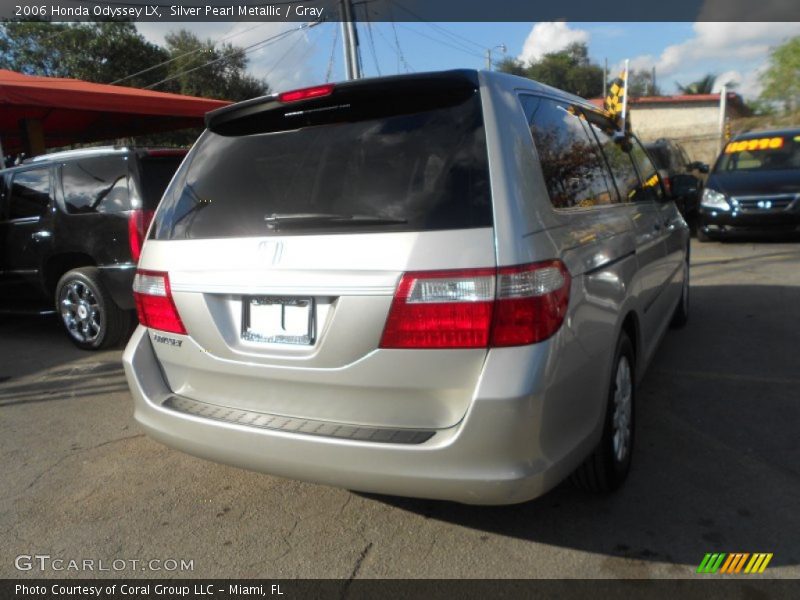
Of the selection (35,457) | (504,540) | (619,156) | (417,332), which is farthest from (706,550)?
(35,457)

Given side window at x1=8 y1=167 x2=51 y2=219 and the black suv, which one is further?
side window at x1=8 y1=167 x2=51 y2=219

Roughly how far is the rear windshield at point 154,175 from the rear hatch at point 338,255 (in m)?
2.55

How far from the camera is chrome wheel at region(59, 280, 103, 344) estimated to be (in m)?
5.64

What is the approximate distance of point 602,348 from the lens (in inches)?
100

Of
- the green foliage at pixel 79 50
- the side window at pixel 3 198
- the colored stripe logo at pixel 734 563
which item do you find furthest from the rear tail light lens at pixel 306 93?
the green foliage at pixel 79 50

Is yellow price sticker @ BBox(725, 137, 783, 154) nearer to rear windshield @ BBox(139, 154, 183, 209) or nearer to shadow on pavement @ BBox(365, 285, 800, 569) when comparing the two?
shadow on pavement @ BBox(365, 285, 800, 569)

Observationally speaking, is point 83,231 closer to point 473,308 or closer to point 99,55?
point 473,308

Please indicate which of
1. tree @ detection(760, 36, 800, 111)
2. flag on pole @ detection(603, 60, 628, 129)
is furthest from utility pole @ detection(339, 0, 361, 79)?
tree @ detection(760, 36, 800, 111)

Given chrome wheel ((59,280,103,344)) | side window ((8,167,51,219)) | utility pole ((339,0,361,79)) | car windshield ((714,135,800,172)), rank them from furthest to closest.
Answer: utility pole ((339,0,361,79))
car windshield ((714,135,800,172))
side window ((8,167,51,219))
chrome wheel ((59,280,103,344))

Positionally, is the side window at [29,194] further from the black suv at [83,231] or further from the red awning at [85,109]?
the red awning at [85,109]

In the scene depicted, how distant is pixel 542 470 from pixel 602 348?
62 cm

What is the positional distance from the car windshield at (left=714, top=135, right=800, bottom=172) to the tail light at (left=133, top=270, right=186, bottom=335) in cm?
1041

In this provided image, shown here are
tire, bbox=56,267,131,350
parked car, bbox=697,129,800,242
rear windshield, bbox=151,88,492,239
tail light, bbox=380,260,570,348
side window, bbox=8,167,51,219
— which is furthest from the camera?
parked car, bbox=697,129,800,242
